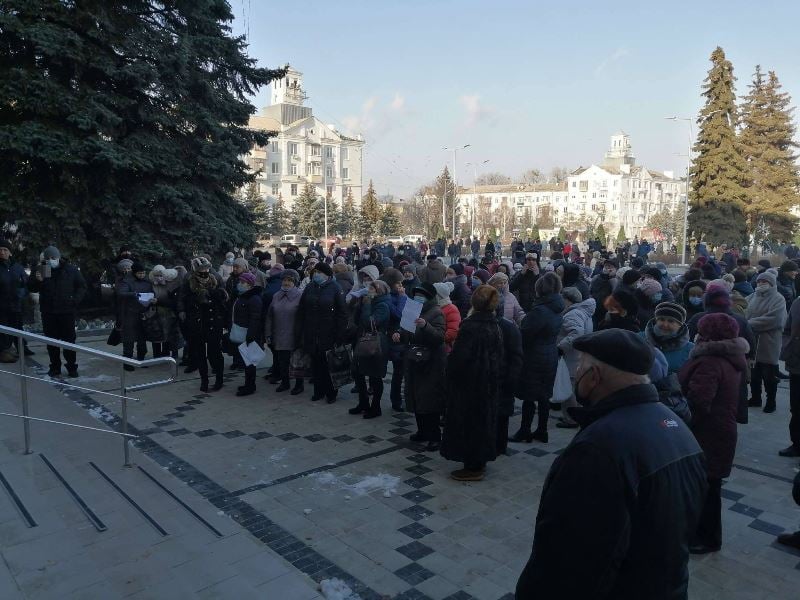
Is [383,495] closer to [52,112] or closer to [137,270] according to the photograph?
[137,270]

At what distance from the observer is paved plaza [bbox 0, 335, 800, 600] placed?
13.2ft

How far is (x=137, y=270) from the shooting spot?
388 inches

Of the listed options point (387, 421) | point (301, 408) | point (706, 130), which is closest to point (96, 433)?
point (301, 408)

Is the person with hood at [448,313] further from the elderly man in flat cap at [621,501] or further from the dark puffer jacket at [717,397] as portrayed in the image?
the elderly man in flat cap at [621,501]

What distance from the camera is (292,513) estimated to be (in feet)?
16.5

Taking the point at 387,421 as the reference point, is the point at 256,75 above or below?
above

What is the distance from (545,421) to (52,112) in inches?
488

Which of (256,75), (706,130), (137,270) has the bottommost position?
(137,270)

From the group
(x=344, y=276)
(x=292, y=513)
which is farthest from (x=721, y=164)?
(x=292, y=513)

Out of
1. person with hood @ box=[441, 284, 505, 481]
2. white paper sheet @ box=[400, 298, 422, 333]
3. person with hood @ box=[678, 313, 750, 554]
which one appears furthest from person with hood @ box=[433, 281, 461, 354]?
person with hood @ box=[678, 313, 750, 554]

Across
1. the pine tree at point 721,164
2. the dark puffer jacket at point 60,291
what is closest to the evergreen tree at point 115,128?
the dark puffer jacket at point 60,291

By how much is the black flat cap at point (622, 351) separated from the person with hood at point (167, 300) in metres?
8.79

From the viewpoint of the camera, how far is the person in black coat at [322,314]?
802 cm

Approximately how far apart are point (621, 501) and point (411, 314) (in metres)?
4.91
